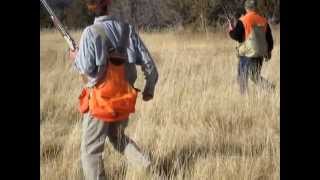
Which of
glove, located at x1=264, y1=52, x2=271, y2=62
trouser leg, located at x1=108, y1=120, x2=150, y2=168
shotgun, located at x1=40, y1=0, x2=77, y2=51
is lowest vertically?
trouser leg, located at x1=108, y1=120, x2=150, y2=168

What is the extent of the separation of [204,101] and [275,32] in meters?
0.93

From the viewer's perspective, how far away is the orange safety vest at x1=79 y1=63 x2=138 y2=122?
5293 millimetres

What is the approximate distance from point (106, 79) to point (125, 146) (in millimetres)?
→ 540

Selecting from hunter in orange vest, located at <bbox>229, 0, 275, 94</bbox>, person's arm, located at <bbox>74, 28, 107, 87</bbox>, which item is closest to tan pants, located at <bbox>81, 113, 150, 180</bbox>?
person's arm, located at <bbox>74, 28, 107, 87</bbox>

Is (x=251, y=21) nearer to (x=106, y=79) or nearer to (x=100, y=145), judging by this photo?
(x=106, y=79)

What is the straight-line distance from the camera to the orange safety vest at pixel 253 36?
6.74 metres

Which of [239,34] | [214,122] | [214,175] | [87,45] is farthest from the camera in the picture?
[239,34]

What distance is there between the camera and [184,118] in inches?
247

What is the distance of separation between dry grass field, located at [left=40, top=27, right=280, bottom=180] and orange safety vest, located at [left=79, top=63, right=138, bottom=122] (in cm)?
37

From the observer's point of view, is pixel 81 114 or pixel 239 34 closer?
pixel 81 114

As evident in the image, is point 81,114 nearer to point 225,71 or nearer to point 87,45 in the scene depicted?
point 87,45

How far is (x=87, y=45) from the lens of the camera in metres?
5.22

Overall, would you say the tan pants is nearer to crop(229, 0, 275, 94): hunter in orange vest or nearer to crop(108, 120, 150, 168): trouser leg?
crop(108, 120, 150, 168): trouser leg
